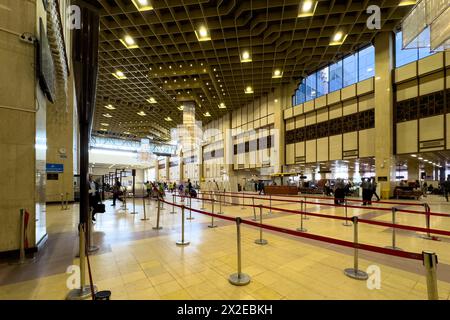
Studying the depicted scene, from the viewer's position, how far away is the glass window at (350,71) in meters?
17.9

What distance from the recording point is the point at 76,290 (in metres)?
3.06

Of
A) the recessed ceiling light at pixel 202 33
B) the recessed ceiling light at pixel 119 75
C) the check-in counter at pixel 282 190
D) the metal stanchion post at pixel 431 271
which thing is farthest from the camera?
the check-in counter at pixel 282 190

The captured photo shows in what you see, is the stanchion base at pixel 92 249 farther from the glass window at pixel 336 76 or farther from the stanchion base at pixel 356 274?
the glass window at pixel 336 76

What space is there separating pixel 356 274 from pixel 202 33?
47.4ft

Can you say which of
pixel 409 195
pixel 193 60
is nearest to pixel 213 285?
pixel 193 60

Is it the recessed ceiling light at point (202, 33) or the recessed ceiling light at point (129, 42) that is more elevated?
the recessed ceiling light at point (202, 33)

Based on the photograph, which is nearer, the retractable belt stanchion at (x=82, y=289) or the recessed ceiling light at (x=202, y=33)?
the retractable belt stanchion at (x=82, y=289)

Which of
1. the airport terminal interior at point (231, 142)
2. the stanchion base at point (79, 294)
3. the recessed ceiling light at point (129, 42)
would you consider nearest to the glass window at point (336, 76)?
the airport terminal interior at point (231, 142)

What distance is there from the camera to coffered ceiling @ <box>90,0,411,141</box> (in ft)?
38.8

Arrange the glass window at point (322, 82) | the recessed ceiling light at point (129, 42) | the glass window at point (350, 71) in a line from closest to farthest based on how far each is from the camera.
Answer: the recessed ceiling light at point (129, 42) → the glass window at point (350, 71) → the glass window at point (322, 82)

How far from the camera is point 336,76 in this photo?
1950 centimetres

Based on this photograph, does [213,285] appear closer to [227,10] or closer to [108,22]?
[227,10]

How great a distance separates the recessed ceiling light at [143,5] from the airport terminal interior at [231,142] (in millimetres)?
51
